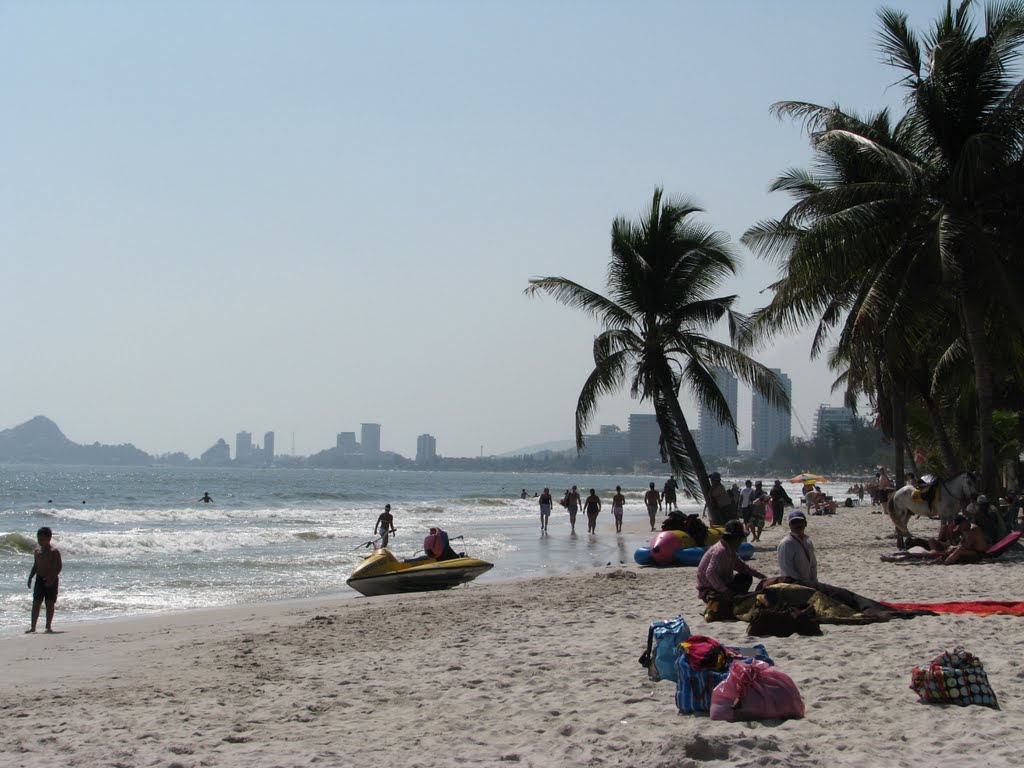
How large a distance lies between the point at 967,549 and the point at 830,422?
13901 centimetres

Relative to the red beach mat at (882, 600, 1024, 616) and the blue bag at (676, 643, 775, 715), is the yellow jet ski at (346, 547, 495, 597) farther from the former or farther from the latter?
the blue bag at (676, 643, 775, 715)

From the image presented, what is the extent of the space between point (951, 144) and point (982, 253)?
186cm

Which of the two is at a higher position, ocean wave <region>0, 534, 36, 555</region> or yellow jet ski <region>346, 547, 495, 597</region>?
yellow jet ski <region>346, 547, 495, 597</region>

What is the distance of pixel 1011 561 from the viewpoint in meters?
13.5

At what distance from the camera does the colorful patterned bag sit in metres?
5.89

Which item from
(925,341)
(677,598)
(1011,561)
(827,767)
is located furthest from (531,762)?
(925,341)

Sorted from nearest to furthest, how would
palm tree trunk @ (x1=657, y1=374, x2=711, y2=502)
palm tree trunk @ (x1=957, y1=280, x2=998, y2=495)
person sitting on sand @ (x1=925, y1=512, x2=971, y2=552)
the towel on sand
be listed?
the towel on sand, person sitting on sand @ (x1=925, y1=512, x2=971, y2=552), palm tree trunk @ (x1=957, y1=280, x2=998, y2=495), palm tree trunk @ (x1=657, y1=374, x2=711, y2=502)

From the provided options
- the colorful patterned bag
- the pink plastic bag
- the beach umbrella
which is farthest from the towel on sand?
the beach umbrella

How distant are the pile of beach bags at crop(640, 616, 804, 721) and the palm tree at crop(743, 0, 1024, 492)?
9514mm

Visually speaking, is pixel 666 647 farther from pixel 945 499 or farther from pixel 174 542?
pixel 174 542

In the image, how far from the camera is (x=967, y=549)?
43.8 ft

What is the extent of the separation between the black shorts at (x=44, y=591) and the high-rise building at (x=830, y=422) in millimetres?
131260

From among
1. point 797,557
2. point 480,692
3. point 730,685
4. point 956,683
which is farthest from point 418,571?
point 956,683

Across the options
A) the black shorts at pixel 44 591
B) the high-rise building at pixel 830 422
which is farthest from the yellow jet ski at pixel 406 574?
the high-rise building at pixel 830 422
